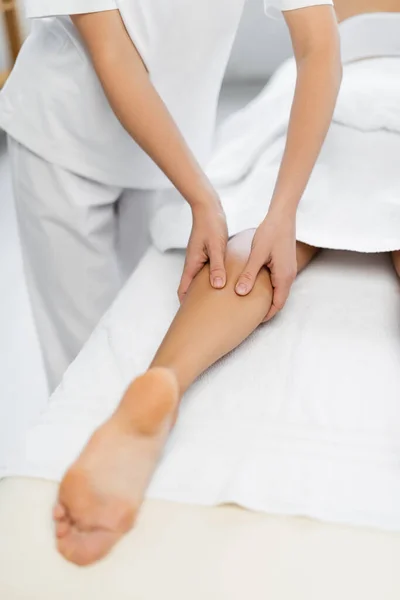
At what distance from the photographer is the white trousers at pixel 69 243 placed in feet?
4.72

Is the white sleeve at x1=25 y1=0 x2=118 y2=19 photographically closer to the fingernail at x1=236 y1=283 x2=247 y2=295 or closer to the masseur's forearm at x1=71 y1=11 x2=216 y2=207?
the masseur's forearm at x1=71 y1=11 x2=216 y2=207

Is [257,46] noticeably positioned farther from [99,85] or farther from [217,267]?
[217,267]

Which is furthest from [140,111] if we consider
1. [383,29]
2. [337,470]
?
[383,29]

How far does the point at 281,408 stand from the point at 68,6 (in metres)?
0.70

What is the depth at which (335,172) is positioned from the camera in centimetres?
145

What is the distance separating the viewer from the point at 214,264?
46.0 inches

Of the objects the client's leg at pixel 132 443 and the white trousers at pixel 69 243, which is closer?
the client's leg at pixel 132 443

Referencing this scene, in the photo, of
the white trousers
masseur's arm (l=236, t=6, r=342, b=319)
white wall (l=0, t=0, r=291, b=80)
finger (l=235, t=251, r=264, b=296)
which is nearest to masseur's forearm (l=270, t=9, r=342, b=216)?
masseur's arm (l=236, t=6, r=342, b=319)

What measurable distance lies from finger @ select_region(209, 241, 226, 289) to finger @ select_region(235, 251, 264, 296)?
0.09 feet

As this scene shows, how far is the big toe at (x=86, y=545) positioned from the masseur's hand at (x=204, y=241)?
1.58 feet

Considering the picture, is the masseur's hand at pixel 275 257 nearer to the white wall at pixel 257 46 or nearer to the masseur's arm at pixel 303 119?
the masseur's arm at pixel 303 119

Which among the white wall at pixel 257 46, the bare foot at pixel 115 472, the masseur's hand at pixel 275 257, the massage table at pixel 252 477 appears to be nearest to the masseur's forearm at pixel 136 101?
the masseur's hand at pixel 275 257

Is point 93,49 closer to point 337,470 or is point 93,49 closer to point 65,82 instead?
point 65,82

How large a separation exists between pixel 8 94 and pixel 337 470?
982 mm
